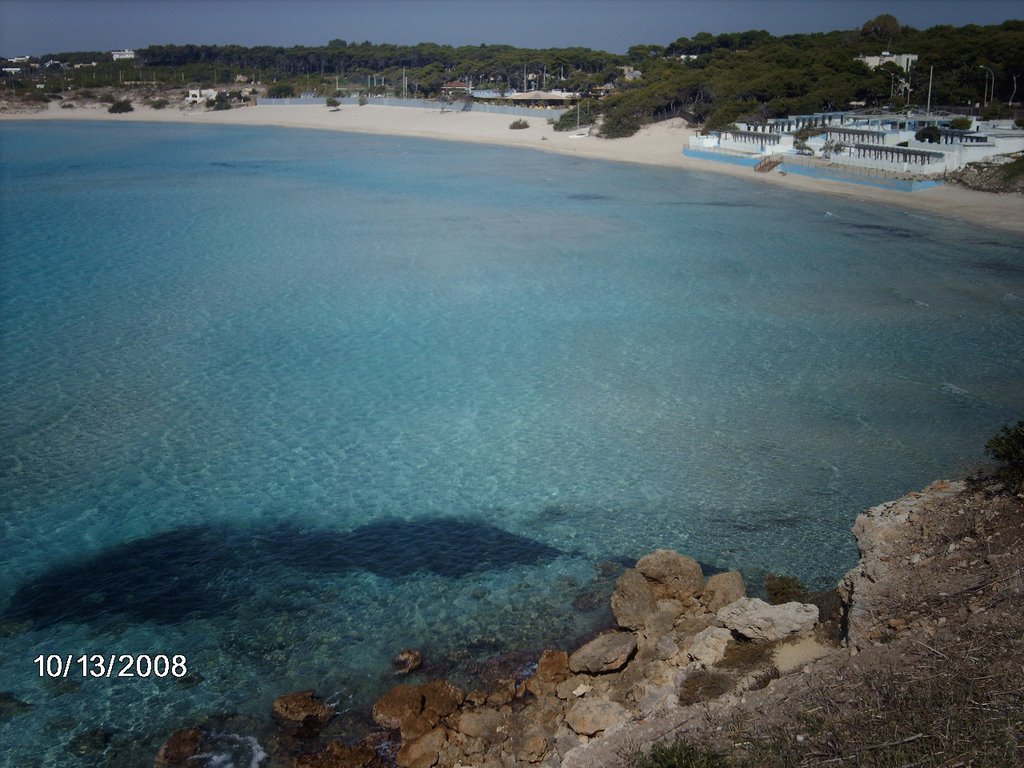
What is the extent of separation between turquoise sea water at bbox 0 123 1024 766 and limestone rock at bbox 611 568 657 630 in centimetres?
53

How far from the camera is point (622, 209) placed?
43.9 metres

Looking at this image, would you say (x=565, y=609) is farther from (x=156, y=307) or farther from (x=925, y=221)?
(x=925, y=221)

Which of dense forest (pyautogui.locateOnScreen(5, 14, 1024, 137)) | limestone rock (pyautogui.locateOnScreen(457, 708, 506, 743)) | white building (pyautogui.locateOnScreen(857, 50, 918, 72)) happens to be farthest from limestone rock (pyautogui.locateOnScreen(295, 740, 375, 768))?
white building (pyautogui.locateOnScreen(857, 50, 918, 72))

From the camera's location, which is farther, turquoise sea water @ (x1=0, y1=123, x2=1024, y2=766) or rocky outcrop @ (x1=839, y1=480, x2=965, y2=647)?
turquoise sea water @ (x1=0, y1=123, x2=1024, y2=766)

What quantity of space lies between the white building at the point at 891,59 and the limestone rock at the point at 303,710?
264ft

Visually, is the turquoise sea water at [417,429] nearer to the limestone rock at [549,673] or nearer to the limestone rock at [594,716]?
the limestone rock at [549,673]

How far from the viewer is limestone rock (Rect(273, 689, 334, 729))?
9.48 metres

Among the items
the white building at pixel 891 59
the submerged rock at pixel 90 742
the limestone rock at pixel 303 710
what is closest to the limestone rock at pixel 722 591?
the limestone rock at pixel 303 710

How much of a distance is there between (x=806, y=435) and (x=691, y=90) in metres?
65.3

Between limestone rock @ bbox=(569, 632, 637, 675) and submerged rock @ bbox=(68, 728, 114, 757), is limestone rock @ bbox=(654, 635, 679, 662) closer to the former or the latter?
limestone rock @ bbox=(569, 632, 637, 675)

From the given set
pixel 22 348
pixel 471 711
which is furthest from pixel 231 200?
pixel 471 711

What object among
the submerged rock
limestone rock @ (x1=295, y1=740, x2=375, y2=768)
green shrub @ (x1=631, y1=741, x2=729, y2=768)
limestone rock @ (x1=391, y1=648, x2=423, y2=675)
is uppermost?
green shrub @ (x1=631, y1=741, x2=729, y2=768)

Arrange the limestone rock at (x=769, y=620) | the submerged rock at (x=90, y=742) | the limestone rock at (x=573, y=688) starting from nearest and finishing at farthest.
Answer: the submerged rock at (x=90, y=742) → the limestone rock at (x=769, y=620) → the limestone rock at (x=573, y=688)

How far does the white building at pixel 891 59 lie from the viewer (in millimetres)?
77356
